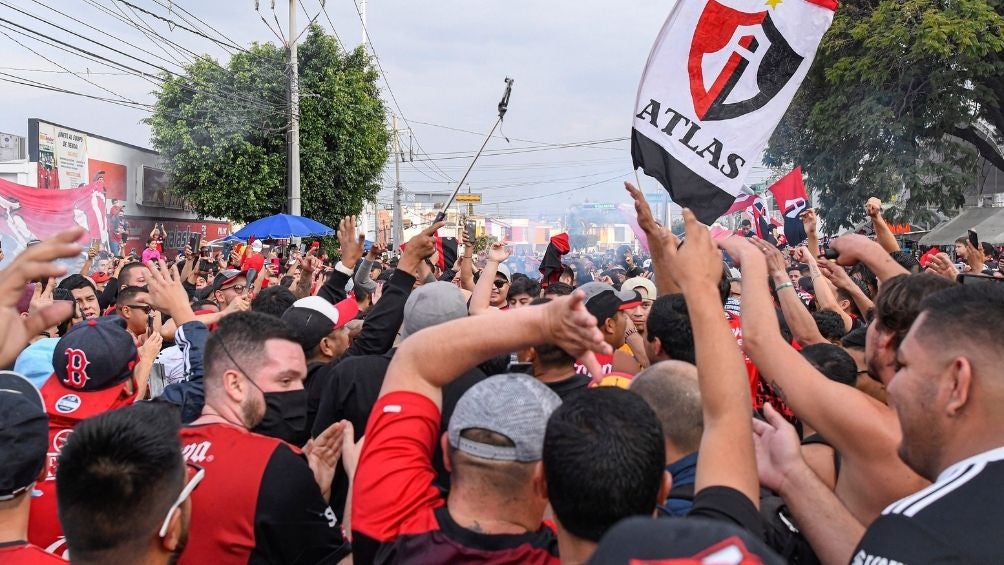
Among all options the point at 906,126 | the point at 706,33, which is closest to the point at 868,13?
the point at 906,126

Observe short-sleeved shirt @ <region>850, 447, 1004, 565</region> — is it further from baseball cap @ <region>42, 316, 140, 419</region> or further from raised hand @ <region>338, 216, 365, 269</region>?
raised hand @ <region>338, 216, 365, 269</region>

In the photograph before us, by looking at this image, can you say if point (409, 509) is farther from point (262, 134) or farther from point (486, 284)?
point (262, 134)

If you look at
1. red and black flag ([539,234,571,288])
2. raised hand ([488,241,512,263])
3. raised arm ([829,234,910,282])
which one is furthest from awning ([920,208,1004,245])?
raised arm ([829,234,910,282])

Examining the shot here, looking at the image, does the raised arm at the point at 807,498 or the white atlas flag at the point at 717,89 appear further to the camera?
the white atlas flag at the point at 717,89

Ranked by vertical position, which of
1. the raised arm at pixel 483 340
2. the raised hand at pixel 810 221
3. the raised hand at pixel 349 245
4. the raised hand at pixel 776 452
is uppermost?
the raised hand at pixel 810 221

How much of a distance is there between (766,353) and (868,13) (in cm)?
2522

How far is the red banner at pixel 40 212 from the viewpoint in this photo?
13.6 m

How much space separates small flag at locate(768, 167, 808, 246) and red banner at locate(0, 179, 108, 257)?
1085 centimetres

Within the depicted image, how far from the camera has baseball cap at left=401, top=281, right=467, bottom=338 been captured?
11.8 feet

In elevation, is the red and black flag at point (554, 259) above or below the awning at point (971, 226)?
below

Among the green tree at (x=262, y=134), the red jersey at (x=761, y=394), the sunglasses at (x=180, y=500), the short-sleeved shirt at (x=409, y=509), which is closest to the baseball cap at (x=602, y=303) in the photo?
the red jersey at (x=761, y=394)

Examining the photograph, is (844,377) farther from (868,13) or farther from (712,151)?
(868,13)

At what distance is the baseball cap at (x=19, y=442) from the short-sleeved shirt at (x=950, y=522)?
2.28 meters

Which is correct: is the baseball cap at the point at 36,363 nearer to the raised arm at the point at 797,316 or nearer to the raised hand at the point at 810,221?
the raised arm at the point at 797,316
